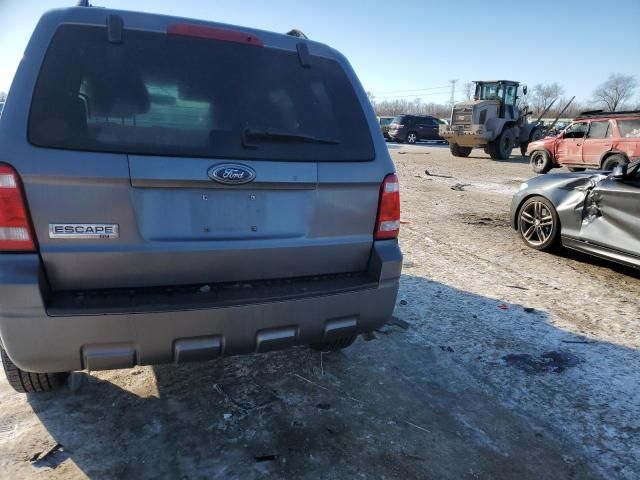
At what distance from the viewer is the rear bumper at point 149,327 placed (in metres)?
1.84

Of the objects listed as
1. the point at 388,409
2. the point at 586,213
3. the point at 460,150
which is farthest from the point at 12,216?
the point at 460,150

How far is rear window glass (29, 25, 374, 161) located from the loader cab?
2211 cm

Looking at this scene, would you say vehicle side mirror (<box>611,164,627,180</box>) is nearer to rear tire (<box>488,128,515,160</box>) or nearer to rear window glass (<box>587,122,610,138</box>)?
rear window glass (<box>587,122,610,138</box>)

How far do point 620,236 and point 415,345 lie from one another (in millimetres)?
2950

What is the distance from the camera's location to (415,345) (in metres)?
3.46

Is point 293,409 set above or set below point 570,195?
below

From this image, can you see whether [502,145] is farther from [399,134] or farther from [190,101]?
[190,101]

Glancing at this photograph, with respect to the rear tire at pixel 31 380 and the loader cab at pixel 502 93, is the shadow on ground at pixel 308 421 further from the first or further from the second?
the loader cab at pixel 502 93

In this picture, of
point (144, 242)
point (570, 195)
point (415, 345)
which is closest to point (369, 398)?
point (415, 345)

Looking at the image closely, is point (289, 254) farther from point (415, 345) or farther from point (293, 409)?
point (415, 345)

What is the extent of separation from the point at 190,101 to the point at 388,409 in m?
2.01

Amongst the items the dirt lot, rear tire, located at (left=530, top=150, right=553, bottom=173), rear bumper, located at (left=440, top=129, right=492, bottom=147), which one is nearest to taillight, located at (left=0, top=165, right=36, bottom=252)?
the dirt lot

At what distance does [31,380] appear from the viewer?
2.40m

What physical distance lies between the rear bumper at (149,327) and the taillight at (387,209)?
1.11ft
